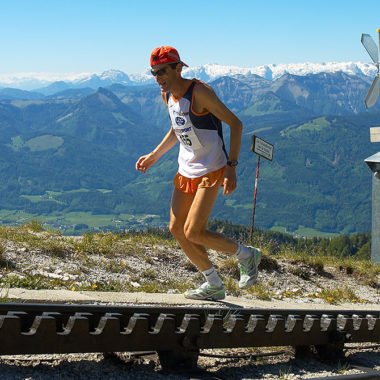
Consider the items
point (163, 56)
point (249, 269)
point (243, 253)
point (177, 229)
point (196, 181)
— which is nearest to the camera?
point (163, 56)

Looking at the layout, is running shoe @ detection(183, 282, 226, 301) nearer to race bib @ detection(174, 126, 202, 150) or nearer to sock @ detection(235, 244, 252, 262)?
sock @ detection(235, 244, 252, 262)

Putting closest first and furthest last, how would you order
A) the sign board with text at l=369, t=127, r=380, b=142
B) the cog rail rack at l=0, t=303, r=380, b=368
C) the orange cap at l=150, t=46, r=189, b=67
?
1. the cog rail rack at l=0, t=303, r=380, b=368
2. the orange cap at l=150, t=46, r=189, b=67
3. the sign board with text at l=369, t=127, r=380, b=142

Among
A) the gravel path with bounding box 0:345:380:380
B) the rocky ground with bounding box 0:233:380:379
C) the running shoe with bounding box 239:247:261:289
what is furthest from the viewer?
the running shoe with bounding box 239:247:261:289

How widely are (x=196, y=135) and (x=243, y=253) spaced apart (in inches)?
53.2

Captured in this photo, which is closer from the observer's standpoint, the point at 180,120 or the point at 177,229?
the point at 180,120

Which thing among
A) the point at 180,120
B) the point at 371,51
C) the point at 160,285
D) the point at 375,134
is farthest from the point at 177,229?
the point at 371,51

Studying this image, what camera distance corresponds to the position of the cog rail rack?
2756mm

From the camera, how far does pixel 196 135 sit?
A: 5270 mm

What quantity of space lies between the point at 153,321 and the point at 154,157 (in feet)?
9.28

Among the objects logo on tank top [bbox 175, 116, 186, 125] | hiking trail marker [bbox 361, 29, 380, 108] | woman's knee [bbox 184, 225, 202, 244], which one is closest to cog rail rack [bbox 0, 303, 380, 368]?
woman's knee [bbox 184, 225, 202, 244]

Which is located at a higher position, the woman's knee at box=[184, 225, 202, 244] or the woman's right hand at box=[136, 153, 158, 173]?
the woman's right hand at box=[136, 153, 158, 173]

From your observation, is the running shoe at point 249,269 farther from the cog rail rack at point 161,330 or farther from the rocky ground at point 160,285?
the cog rail rack at point 161,330

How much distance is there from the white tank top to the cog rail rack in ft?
5.34

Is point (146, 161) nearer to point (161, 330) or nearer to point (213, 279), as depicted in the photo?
point (213, 279)
